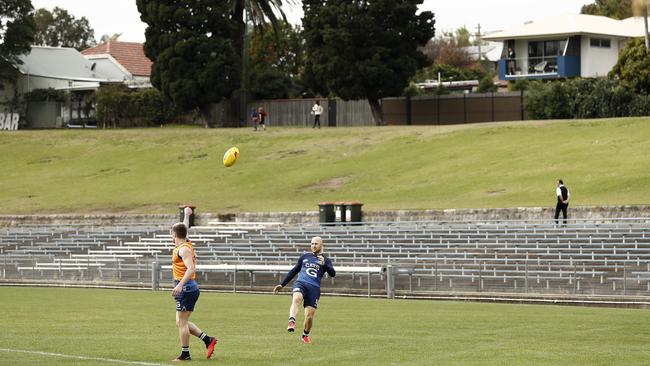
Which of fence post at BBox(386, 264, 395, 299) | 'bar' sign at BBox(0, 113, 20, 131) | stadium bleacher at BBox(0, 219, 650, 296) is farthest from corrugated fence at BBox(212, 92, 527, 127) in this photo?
fence post at BBox(386, 264, 395, 299)

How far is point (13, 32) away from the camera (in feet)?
272

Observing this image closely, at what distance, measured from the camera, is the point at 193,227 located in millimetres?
45125

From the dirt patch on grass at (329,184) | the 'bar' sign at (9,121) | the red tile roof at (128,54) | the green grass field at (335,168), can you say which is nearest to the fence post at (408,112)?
the green grass field at (335,168)

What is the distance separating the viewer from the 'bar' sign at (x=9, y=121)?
8388cm

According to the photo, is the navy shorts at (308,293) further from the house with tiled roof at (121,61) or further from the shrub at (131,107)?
the house with tiled roof at (121,61)

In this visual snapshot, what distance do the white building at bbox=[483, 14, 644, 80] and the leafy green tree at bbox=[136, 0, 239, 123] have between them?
66.0ft

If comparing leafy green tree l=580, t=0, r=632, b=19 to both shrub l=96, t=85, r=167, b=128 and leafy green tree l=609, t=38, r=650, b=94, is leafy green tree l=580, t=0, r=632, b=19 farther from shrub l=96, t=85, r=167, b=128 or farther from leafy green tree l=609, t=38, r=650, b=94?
shrub l=96, t=85, r=167, b=128

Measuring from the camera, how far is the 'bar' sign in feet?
275

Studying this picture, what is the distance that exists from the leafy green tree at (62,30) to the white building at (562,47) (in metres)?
66.0

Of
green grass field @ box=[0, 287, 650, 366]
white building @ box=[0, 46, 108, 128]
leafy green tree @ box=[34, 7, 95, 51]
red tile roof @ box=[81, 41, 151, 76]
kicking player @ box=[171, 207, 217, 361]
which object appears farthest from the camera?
leafy green tree @ box=[34, 7, 95, 51]

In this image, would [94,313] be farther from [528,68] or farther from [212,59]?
[528,68]

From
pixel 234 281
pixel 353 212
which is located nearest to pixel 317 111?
pixel 353 212

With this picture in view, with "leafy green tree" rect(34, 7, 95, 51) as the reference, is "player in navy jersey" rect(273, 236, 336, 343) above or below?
below

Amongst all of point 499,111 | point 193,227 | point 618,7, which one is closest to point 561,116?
point 499,111
